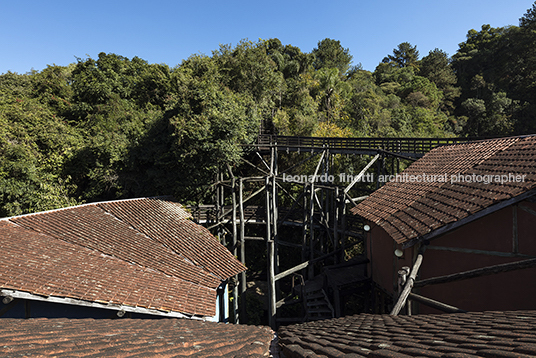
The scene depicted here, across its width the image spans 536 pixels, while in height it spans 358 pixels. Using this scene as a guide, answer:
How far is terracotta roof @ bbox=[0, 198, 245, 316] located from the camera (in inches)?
250

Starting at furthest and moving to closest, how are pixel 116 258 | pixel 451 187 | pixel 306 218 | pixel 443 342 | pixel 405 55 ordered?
pixel 405 55 < pixel 306 218 < pixel 116 258 < pixel 451 187 < pixel 443 342

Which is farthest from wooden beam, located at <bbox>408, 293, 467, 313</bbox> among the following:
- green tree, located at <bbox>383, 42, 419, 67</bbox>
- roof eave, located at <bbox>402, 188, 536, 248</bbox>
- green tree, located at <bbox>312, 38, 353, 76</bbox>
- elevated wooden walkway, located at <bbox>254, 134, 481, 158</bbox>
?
green tree, located at <bbox>383, 42, 419, 67</bbox>

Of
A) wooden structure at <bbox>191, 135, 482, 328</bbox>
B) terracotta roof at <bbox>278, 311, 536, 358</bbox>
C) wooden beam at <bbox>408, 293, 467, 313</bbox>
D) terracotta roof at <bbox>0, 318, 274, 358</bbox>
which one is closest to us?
terracotta roof at <bbox>278, 311, 536, 358</bbox>

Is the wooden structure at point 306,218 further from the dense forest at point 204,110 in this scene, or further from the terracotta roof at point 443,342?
the terracotta roof at point 443,342

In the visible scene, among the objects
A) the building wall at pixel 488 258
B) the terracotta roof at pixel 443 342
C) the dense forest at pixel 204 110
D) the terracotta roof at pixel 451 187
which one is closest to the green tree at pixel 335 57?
the dense forest at pixel 204 110

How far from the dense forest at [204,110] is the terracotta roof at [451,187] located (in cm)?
901

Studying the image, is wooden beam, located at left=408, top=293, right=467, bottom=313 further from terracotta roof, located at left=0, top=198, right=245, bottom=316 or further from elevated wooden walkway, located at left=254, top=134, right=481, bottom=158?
elevated wooden walkway, located at left=254, top=134, right=481, bottom=158

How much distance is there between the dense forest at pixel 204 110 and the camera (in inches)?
579

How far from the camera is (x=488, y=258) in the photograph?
509 cm

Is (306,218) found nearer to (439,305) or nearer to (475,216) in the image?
(475,216)

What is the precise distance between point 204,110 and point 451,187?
39.0 ft

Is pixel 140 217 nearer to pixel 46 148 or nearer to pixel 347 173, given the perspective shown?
pixel 46 148

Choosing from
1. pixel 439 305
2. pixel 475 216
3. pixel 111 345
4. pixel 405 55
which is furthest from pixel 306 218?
pixel 405 55

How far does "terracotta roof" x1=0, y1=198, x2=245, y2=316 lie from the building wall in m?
5.18
